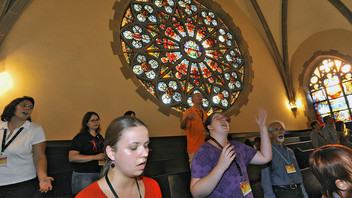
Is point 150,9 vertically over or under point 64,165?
over

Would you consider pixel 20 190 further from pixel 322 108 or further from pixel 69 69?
pixel 322 108

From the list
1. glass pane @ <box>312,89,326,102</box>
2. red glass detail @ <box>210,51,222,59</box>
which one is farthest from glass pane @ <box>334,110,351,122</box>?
red glass detail @ <box>210,51,222,59</box>

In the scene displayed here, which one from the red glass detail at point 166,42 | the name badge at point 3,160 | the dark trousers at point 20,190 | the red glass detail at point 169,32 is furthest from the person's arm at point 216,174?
the red glass detail at point 169,32

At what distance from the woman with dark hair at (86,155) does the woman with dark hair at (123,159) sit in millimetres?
1164

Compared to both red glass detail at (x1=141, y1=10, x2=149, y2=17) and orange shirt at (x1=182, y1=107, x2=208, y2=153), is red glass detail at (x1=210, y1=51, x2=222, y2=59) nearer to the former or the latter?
red glass detail at (x1=141, y1=10, x2=149, y2=17)

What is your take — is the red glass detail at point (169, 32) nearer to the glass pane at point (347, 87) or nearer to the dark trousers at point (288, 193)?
the dark trousers at point (288, 193)

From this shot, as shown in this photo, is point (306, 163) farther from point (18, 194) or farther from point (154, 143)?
point (18, 194)

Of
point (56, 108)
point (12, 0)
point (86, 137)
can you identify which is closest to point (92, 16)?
point (12, 0)

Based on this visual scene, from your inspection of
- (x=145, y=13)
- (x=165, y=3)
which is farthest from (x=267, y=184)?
(x=165, y=3)

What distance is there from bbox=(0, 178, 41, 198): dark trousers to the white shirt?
3 cm

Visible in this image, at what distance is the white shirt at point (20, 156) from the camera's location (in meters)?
1.64

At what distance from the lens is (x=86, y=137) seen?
2.23 m

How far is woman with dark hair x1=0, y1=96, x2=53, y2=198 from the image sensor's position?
162cm

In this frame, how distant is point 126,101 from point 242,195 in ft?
11.6
